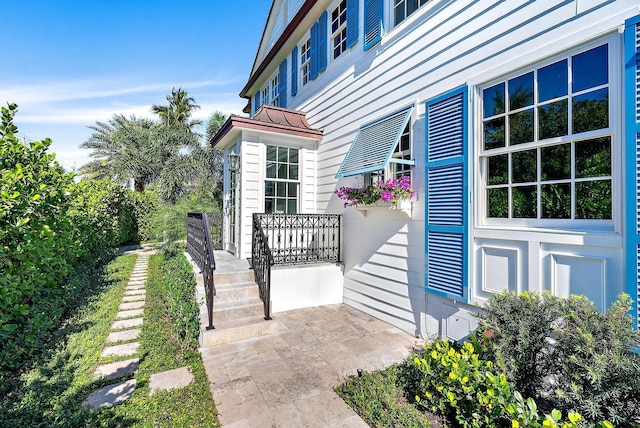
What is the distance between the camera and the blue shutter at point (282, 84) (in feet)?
28.1

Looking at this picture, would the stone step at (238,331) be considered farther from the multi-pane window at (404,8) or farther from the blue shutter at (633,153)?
the multi-pane window at (404,8)

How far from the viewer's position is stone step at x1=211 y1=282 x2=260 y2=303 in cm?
448

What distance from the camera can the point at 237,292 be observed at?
4.59 meters

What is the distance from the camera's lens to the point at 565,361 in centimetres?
202

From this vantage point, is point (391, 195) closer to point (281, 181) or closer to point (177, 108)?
point (281, 181)

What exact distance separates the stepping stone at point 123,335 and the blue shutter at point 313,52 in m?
6.22

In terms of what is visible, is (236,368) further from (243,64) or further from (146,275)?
(243,64)

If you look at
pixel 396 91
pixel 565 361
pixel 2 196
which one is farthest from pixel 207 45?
pixel 565 361

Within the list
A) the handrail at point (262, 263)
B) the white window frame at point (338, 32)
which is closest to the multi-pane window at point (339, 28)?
the white window frame at point (338, 32)

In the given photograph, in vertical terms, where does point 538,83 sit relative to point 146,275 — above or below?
above

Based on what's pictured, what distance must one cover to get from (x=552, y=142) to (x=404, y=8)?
128 inches

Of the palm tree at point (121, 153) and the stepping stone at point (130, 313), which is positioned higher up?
the palm tree at point (121, 153)

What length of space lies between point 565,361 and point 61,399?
13.4ft

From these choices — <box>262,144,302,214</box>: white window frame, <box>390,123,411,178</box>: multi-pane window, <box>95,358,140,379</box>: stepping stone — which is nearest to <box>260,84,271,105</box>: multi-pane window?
<box>262,144,302,214</box>: white window frame
